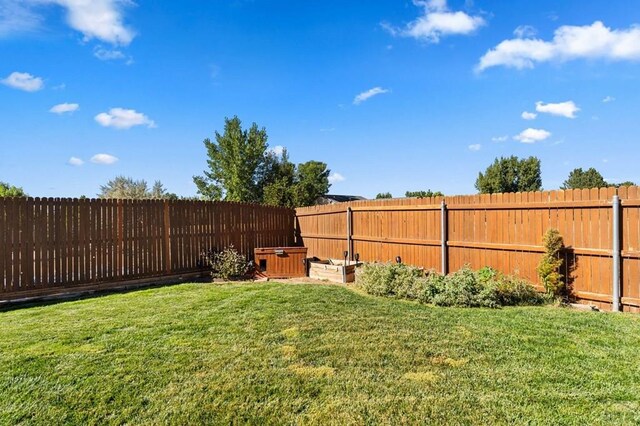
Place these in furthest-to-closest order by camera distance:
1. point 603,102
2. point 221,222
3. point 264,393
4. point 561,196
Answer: point 603,102, point 221,222, point 561,196, point 264,393

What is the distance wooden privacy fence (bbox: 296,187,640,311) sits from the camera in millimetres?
5504

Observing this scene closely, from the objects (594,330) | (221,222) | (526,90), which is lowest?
(594,330)

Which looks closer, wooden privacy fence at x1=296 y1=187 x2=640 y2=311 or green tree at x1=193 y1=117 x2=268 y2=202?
wooden privacy fence at x1=296 y1=187 x2=640 y2=311

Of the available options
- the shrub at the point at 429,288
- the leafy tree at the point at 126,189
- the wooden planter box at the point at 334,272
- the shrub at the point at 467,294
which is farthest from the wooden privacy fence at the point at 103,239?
the leafy tree at the point at 126,189

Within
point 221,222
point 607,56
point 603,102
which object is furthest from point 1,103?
point 603,102

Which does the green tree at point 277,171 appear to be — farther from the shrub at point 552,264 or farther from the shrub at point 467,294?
the shrub at point 552,264

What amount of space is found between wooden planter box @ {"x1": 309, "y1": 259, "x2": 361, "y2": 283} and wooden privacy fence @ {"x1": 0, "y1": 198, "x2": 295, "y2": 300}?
2362 millimetres

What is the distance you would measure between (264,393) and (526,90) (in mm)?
13826

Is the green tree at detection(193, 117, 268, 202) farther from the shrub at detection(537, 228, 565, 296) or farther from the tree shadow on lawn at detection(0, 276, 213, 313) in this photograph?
the shrub at detection(537, 228, 565, 296)

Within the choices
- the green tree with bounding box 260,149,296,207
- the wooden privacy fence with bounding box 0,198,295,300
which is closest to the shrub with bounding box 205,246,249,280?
the wooden privacy fence with bounding box 0,198,295,300

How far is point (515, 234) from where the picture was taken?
22.1ft

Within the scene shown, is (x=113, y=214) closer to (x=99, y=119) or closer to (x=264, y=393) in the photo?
(x=264, y=393)

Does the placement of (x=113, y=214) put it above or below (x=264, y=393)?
above

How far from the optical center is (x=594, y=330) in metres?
4.40
